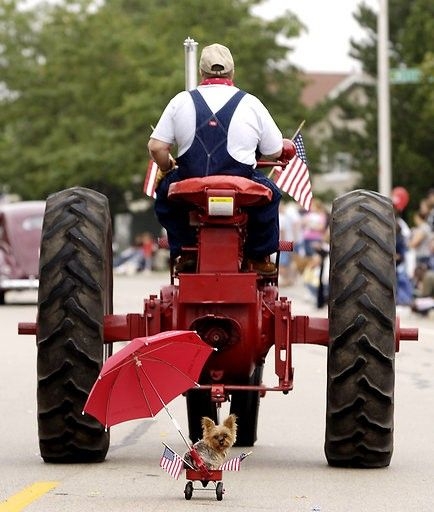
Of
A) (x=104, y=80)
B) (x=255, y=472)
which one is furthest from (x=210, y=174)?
(x=104, y=80)

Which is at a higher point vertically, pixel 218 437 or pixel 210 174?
pixel 210 174

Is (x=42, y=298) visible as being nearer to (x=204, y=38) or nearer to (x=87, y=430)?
(x=87, y=430)

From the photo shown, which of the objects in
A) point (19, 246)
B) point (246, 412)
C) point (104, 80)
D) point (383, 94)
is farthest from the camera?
point (104, 80)

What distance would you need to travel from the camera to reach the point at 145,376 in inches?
334

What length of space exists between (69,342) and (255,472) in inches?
47.0

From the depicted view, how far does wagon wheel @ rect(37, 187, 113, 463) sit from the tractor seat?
2.46 ft

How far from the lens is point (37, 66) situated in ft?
282

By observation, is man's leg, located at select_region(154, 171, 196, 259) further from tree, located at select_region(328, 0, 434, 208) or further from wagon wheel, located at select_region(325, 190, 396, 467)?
tree, located at select_region(328, 0, 434, 208)

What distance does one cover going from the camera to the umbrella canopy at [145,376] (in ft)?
27.6

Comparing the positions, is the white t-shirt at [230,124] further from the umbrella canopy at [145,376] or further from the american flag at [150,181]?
the umbrella canopy at [145,376]

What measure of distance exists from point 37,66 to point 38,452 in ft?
250

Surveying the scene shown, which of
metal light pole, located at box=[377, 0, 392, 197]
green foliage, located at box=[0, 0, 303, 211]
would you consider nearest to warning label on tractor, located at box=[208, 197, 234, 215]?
metal light pole, located at box=[377, 0, 392, 197]

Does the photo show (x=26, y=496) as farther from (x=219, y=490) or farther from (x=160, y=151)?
(x=160, y=151)

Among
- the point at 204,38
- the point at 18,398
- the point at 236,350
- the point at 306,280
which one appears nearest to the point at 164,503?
the point at 236,350
